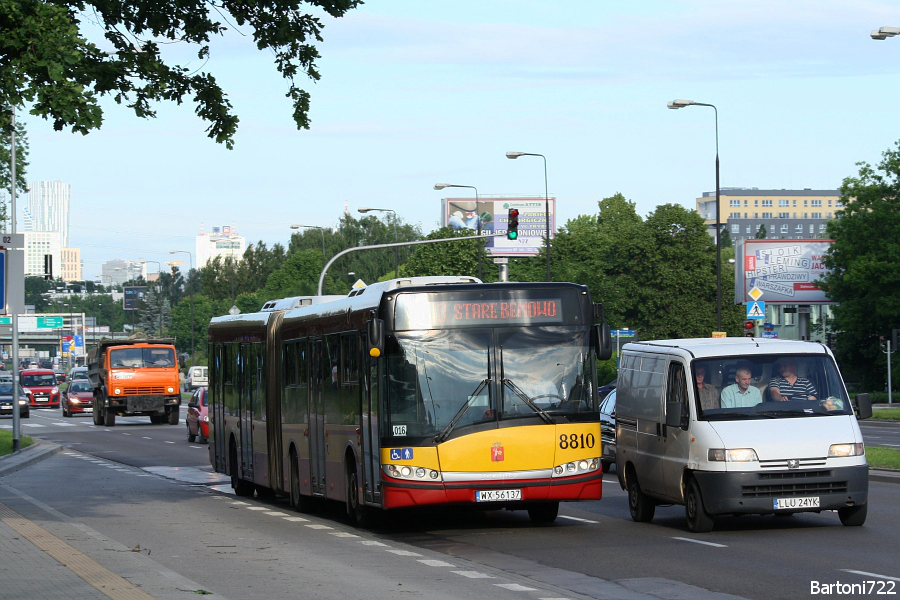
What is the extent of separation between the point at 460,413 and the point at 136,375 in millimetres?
41508

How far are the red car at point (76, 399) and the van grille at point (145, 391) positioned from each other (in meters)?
14.2

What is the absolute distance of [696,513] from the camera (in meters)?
15.0

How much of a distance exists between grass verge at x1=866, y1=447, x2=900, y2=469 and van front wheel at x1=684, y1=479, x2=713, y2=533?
927cm

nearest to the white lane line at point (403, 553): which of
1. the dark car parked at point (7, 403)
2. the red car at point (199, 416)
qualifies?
the red car at point (199, 416)

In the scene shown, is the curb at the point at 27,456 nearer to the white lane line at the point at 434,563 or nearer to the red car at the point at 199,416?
the red car at the point at 199,416

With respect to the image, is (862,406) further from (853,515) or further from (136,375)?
(136,375)

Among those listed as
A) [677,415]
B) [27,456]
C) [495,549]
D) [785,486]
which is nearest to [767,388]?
[677,415]

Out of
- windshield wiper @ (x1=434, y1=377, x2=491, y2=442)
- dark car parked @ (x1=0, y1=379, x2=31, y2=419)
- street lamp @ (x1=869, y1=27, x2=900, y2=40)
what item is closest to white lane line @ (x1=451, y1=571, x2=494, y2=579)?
windshield wiper @ (x1=434, y1=377, x2=491, y2=442)

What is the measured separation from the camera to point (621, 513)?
1838cm

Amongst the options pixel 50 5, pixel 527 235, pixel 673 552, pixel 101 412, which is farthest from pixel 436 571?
pixel 527 235

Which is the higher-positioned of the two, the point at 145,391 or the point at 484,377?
the point at 484,377

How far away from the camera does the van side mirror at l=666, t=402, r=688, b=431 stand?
1528cm

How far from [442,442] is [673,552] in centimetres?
300

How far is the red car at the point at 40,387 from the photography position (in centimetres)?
8344
